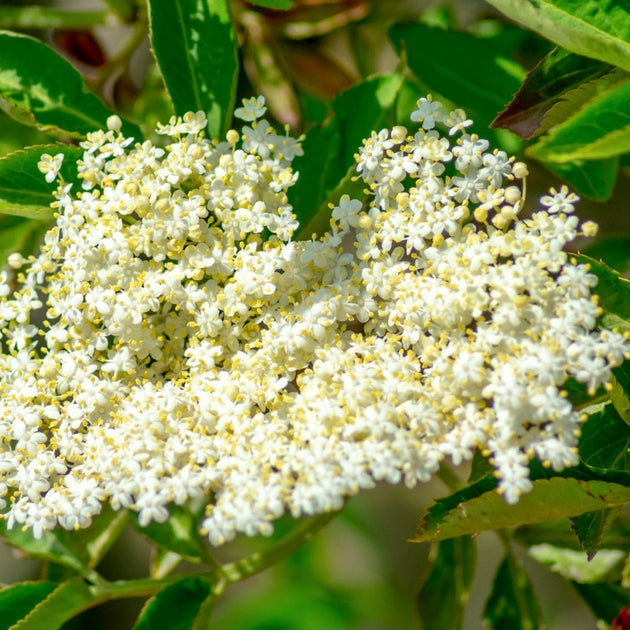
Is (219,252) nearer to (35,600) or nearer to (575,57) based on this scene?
(575,57)

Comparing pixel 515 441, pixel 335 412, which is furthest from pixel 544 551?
pixel 335 412

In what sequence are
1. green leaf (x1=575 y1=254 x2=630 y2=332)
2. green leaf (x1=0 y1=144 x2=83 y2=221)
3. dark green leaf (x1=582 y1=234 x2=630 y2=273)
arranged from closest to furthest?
green leaf (x1=575 y1=254 x2=630 y2=332) < green leaf (x1=0 y1=144 x2=83 y2=221) < dark green leaf (x1=582 y1=234 x2=630 y2=273)

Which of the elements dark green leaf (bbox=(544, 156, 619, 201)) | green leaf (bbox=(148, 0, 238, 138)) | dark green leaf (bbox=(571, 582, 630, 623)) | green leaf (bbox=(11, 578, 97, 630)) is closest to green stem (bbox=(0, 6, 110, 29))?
green leaf (bbox=(148, 0, 238, 138))

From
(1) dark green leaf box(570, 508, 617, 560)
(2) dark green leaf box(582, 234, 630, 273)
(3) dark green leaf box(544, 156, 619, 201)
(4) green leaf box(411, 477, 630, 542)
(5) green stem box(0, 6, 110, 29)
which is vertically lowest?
(1) dark green leaf box(570, 508, 617, 560)

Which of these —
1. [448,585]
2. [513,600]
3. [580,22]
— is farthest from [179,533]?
[580,22]

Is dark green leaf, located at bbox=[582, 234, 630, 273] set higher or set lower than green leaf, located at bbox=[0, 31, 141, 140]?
lower

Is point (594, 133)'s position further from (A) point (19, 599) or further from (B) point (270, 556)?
(A) point (19, 599)

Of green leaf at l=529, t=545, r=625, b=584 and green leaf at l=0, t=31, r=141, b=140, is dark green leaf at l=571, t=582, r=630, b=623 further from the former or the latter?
green leaf at l=0, t=31, r=141, b=140
